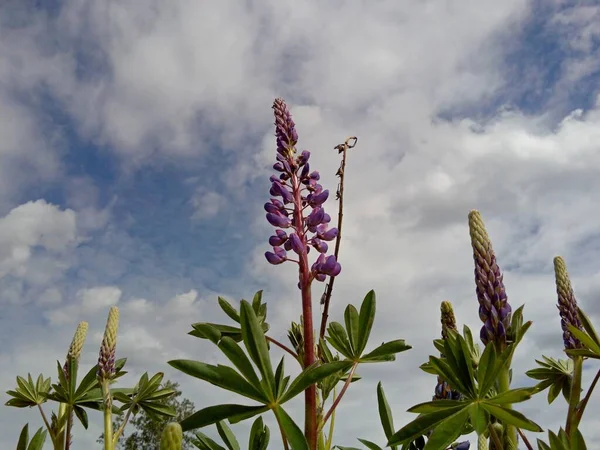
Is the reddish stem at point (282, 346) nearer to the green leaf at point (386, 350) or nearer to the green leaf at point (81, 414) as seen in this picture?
the green leaf at point (386, 350)

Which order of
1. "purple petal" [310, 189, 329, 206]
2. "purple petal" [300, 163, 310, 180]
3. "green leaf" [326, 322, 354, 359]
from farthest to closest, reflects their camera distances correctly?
"purple petal" [300, 163, 310, 180] < "purple petal" [310, 189, 329, 206] < "green leaf" [326, 322, 354, 359]

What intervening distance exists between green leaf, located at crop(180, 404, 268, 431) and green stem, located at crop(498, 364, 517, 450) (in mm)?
Result: 761

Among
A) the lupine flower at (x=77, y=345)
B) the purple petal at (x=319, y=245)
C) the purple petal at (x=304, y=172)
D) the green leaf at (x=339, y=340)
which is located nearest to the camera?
the green leaf at (x=339, y=340)

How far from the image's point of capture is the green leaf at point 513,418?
5.25 feet

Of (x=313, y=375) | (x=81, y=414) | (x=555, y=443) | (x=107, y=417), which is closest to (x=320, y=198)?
(x=313, y=375)

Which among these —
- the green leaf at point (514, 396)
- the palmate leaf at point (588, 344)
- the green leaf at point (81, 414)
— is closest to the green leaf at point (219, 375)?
the green leaf at point (514, 396)

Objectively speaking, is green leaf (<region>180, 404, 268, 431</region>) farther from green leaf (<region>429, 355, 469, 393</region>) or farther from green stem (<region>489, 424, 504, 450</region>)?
green stem (<region>489, 424, 504, 450</region>)

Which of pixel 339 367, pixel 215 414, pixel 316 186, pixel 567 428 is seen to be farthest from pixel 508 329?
pixel 316 186

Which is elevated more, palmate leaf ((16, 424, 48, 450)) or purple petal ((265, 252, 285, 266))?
purple petal ((265, 252, 285, 266))

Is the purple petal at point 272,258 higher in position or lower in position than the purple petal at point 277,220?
lower

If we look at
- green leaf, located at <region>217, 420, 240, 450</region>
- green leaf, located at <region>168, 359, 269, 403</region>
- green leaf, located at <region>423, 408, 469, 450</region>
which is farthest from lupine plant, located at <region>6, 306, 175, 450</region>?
green leaf, located at <region>423, 408, 469, 450</region>

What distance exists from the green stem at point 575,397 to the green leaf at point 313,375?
→ 29.5 inches

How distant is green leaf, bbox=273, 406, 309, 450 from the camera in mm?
1673

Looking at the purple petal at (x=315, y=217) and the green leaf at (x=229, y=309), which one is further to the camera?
the purple petal at (x=315, y=217)
